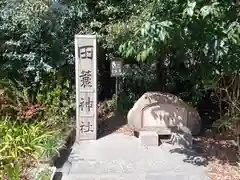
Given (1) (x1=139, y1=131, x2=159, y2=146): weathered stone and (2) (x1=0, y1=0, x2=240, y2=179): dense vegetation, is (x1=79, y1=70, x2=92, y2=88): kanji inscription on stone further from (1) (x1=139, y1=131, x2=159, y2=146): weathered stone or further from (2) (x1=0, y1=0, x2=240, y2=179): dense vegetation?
(1) (x1=139, y1=131, x2=159, y2=146): weathered stone

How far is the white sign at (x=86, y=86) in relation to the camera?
18.5 feet

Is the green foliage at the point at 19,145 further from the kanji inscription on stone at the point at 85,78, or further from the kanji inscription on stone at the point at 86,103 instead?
the kanji inscription on stone at the point at 85,78

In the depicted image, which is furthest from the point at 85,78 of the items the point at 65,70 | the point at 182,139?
the point at 182,139

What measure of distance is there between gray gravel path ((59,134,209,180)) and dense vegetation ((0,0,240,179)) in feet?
1.60

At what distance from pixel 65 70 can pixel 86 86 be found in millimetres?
1290

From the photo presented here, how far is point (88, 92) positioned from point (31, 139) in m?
1.32

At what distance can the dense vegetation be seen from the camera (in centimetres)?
558

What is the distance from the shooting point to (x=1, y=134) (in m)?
5.00

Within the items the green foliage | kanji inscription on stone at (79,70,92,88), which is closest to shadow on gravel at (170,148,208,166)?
kanji inscription on stone at (79,70,92,88)

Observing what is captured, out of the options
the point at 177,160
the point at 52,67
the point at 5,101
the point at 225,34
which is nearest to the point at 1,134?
the point at 5,101

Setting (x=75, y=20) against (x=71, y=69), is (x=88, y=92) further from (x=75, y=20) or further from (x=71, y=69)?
(x=75, y=20)

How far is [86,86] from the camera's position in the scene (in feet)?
19.1

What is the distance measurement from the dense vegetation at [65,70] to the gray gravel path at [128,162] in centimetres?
49

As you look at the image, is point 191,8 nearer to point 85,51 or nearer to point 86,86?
point 85,51
